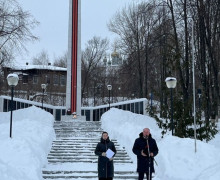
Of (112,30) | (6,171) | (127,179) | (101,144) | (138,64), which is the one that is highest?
(112,30)

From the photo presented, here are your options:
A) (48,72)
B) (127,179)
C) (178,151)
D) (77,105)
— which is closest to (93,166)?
(127,179)

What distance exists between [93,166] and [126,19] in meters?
26.3

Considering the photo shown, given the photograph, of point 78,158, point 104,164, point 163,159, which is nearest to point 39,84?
point 78,158

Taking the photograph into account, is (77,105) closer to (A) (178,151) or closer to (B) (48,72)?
(A) (178,151)

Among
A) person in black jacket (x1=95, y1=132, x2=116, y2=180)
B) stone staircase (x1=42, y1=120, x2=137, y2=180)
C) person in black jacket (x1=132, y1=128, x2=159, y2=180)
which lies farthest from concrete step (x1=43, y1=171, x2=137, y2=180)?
person in black jacket (x1=132, y1=128, x2=159, y2=180)

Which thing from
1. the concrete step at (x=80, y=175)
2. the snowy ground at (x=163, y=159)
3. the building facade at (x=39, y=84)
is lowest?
the concrete step at (x=80, y=175)

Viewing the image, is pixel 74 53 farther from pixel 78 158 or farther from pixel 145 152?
pixel 145 152

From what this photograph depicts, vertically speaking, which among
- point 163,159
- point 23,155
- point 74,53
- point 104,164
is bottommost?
point 163,159

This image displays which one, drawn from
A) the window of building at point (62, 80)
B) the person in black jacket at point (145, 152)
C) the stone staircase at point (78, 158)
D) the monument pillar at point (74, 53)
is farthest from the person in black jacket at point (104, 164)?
the window of building at point (62, 80)

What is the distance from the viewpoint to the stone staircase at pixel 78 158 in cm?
997

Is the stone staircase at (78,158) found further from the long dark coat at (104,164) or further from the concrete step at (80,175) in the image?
the long dark coat at (104,164)

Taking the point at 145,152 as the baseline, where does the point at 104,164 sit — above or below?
below

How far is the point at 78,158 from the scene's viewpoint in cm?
1225

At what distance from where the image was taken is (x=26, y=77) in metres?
54.8
